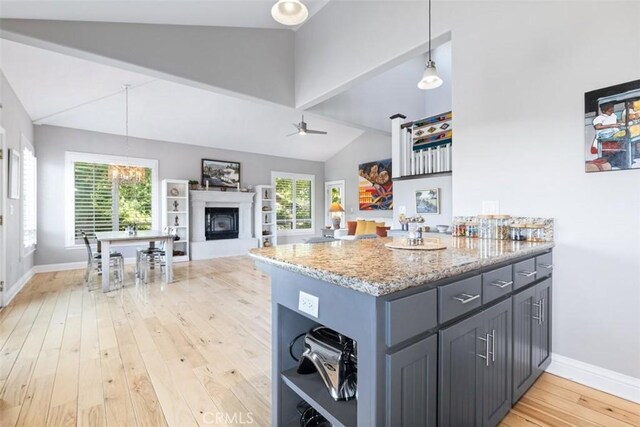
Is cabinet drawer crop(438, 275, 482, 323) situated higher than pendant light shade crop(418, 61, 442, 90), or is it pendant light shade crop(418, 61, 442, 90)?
pendant light shade crop(418, 61, 442, 90)

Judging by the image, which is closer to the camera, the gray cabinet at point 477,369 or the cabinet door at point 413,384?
the cabinet door at point 413,384

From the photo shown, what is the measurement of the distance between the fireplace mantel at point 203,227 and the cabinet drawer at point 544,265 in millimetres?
6588

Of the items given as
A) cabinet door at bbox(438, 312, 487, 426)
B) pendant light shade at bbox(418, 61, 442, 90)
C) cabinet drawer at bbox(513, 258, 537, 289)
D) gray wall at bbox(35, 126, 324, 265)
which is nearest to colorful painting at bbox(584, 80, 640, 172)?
cabinet drawer at bbox(513, 258, 537, 289)

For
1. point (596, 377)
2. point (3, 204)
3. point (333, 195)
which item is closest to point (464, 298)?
point (596, 377)

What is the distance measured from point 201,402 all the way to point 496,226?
90.7 inches

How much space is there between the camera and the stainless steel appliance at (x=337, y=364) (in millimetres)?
1223

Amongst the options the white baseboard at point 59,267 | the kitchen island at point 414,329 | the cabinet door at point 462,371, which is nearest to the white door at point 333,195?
the white baseboard at point 59,267

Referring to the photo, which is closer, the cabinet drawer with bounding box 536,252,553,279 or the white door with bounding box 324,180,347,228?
the cabinet drawer with bounding box 536,252,553,279

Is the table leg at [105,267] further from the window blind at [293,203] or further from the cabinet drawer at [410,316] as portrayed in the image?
the window blind at [293,203]

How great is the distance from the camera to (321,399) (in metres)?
1.25

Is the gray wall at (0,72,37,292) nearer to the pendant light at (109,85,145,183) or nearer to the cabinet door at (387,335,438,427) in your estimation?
the pendant light at (109,85,145,183)

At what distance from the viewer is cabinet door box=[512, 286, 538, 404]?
1613 millimetres

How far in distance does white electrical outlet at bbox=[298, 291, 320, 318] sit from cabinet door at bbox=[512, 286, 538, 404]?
1.13m

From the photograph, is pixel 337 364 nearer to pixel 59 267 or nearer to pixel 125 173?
pixel 125 173
